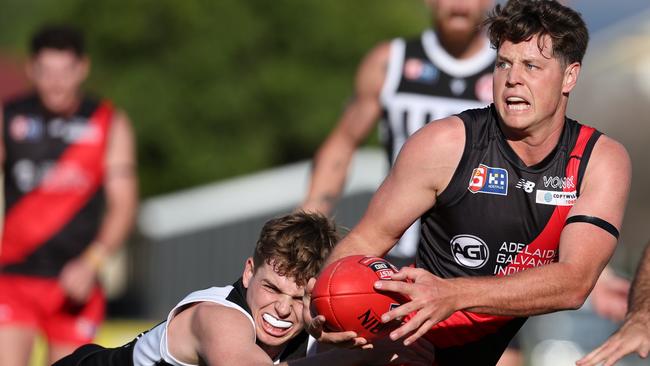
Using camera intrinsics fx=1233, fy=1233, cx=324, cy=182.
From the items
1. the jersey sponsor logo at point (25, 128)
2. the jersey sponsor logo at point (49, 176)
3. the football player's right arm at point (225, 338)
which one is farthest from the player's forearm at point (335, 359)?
the jersey sponsor logo at point (25, 128)

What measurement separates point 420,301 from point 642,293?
58.8 inches

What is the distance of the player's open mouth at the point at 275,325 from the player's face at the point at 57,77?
436 cm

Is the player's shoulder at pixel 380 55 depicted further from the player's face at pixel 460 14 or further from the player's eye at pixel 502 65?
the player's eye at pixel 502 65

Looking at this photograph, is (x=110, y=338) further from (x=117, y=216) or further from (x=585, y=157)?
(x=585, y=157)

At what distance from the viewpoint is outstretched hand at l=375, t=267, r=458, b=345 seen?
14.7ft

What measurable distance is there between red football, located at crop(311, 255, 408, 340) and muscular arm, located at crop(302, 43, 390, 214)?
2744 mm

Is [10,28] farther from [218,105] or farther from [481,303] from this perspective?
[481,303]

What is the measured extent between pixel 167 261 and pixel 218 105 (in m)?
5.13

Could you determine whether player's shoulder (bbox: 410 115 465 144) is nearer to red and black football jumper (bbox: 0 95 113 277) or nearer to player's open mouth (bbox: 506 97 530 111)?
player's open mouth (bbox: 506 97 530 111)

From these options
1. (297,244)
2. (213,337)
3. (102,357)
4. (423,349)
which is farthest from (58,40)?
(423,349)

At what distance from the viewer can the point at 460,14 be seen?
24.7 ft

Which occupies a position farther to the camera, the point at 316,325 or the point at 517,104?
the point at 517,104

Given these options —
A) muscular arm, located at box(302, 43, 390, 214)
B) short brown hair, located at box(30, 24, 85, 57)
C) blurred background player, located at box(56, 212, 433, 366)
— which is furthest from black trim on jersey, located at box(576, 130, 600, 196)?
short brown hair, located at box(30, 24, 85, 57)

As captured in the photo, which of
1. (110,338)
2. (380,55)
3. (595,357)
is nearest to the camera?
(595,357)
